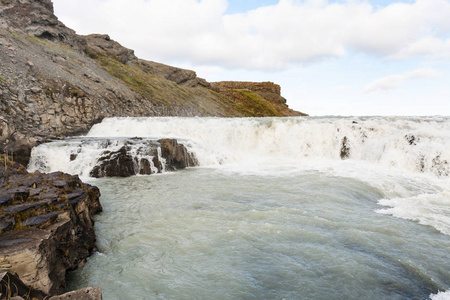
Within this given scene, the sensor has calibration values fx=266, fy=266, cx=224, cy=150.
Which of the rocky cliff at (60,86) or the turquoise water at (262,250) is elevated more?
the rocky cliff at (60,86)

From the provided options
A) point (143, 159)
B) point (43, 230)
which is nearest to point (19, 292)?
point (43, 230)

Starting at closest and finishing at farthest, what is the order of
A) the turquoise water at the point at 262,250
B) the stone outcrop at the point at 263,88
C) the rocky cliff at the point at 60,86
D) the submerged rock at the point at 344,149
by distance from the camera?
the turquoise water at the point at 262,250, the rocky cliff at the point at 60,86, the submerged rock at the point at 344,149, the stone outcrop at the point at 263,88

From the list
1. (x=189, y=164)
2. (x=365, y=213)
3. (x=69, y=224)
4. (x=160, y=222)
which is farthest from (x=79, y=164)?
(x=365, y=213)

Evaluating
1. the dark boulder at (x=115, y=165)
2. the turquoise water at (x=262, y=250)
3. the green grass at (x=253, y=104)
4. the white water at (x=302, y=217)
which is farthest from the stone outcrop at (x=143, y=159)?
the green grass at (x=253, y=104)

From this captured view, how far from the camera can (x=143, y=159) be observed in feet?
51.4

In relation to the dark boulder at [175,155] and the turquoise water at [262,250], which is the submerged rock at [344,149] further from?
the dark boulder at [175,155]

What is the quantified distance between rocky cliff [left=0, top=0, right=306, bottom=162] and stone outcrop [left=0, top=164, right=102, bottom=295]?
31.7 feet

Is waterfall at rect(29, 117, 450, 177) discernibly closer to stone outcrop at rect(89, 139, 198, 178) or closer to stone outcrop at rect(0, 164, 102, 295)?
stone outcrop at rect(89, 139, 198, 178)

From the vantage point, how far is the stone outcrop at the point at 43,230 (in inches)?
150

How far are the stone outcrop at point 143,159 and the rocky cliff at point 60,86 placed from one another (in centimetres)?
442

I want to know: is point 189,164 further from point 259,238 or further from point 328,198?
point 259,238

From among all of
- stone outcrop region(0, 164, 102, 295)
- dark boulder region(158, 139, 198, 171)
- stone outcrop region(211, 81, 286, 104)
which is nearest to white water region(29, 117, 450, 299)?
stone outcrop region(0, 164, 102, 295)

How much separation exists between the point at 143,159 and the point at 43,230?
1125 cm

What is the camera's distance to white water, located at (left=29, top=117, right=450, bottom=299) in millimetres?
4832
